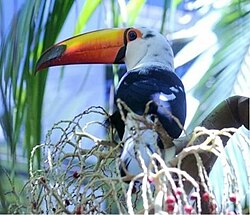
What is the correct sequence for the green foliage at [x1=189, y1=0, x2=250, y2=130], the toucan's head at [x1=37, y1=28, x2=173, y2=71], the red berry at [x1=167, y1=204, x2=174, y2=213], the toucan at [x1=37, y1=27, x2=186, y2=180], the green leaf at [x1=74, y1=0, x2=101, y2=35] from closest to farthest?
the red berry at [x1=167, y1=204, x2=174, y2=213] < the toucan at [x1=37, y1=27, x2=186, y2=180] < the toucan's head at [x1=37, y1=28, x2=173, y2=71] < the green foliage at [x1=189, y1=0, x2=250, y2=130] < the green leaf at [x1=74, y1=0, x2=101, y2=35]

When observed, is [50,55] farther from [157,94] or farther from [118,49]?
[157,94]

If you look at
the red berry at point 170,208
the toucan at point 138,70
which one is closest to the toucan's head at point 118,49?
the toucan at point 138,70

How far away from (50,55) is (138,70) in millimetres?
221

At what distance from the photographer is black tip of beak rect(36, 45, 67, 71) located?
1.10 meters

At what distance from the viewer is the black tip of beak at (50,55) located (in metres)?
1.10

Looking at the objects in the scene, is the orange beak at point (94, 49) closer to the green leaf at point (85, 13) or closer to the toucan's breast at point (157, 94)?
the toucan's breast at point (157, 94)

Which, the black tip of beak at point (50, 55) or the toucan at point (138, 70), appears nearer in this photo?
the toucan at point (138, 70)

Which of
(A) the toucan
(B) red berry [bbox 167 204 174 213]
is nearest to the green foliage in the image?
(A) the toucan

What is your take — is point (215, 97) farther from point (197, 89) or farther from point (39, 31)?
point (39, 31)

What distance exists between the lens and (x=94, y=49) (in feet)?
3.49

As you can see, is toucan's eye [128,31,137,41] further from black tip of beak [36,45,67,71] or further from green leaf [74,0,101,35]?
green leaf [74,0,101,35]

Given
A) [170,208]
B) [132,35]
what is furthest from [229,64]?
[170,208]

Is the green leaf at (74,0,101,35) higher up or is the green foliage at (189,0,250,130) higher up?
the green leaf at (74,0,101,35)

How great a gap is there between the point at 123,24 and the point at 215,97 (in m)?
0.27
